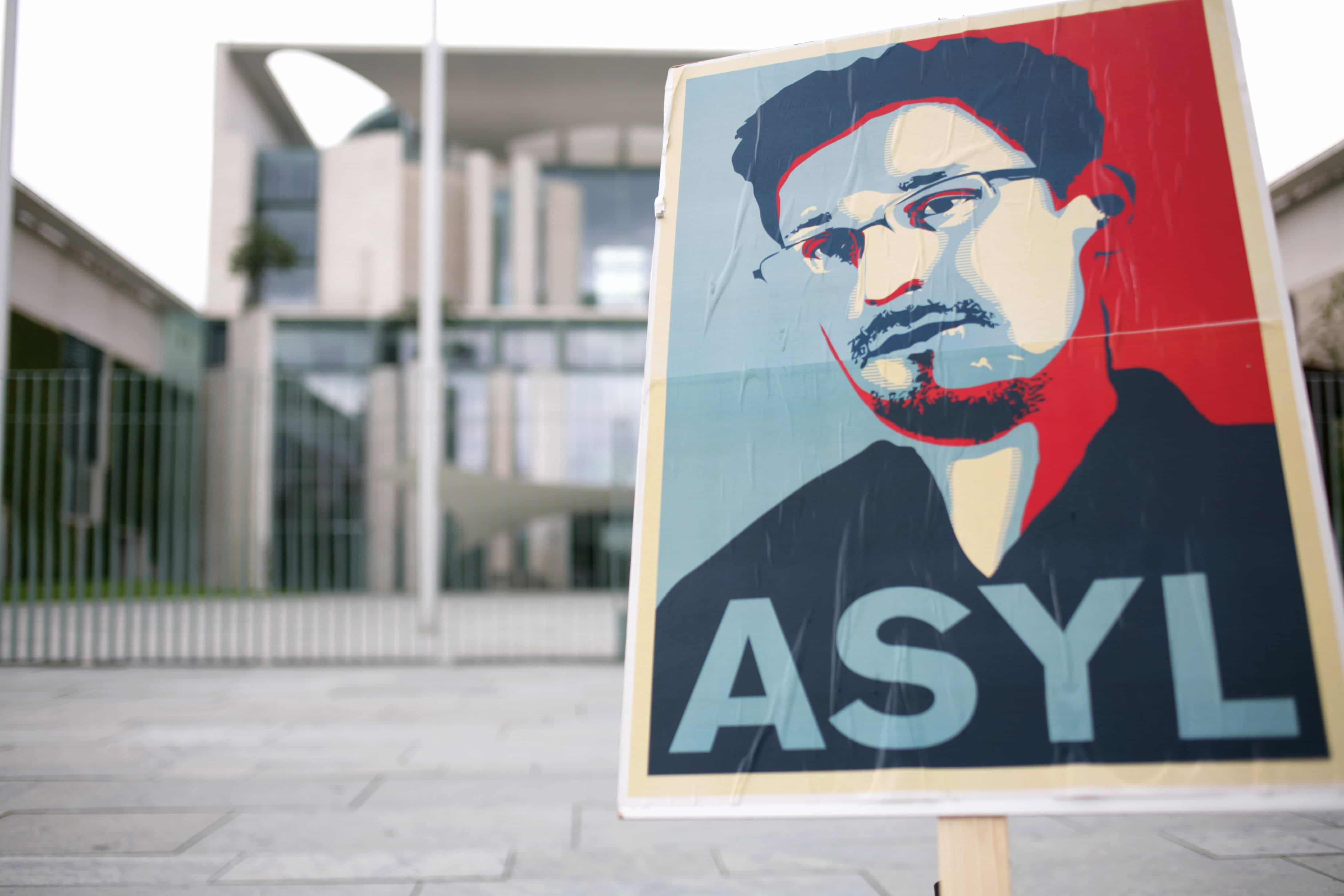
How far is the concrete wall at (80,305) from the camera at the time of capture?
17984mm

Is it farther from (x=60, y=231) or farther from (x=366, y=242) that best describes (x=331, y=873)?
(x=366, y=242)

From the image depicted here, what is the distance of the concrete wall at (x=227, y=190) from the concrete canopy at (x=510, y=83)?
37.5 inches

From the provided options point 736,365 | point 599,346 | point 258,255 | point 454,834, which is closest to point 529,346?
point 599,346

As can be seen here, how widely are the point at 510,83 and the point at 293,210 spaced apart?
7680 millimetres

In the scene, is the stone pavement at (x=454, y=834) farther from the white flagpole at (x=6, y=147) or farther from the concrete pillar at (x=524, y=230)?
the concrete pillar at (x=524, y=230)

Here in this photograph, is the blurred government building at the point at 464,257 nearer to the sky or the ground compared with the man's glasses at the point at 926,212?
nearer to the sky

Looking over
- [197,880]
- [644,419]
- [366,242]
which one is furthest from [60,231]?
[644,419]

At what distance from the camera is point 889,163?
5.87 ft

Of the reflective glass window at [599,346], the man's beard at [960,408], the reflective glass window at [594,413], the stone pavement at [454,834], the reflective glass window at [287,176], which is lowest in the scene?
the stone pavement at [454,834]

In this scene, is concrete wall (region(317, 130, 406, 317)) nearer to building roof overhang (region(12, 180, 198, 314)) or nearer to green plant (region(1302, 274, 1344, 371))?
building roof overhang (region(12, 180, 198, 314))

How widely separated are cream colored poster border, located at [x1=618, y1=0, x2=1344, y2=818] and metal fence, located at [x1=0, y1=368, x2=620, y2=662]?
6342 millimetres

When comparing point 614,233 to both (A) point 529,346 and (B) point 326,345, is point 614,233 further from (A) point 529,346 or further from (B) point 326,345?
(B) point 326,345

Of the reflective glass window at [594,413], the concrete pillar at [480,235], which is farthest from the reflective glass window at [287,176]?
the reflective glass window at [594,413]

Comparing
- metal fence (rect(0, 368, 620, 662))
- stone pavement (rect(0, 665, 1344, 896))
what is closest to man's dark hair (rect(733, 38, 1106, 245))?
stone pavement (rect(0, 665, 1344, 896))
